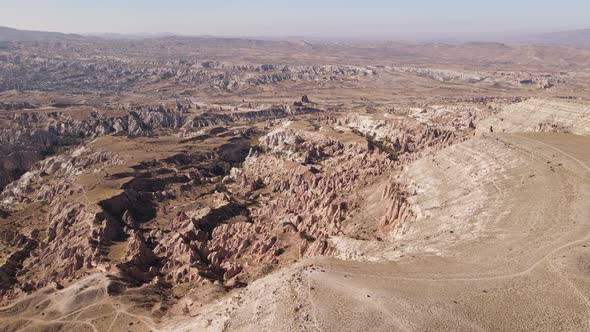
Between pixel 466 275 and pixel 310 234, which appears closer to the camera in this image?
pixel 466 275

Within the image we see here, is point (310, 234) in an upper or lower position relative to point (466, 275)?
lower

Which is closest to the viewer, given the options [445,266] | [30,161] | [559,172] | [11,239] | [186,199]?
[445,266]

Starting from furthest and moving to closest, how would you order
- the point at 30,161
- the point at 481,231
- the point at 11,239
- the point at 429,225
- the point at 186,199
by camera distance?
the point at 30,161 < the point at 186,199 < the point at 11,239 < the point at 429,225 < the point at 481,231

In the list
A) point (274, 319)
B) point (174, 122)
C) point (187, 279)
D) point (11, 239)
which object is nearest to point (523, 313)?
point (274, 319)

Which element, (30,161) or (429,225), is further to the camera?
(30,161)

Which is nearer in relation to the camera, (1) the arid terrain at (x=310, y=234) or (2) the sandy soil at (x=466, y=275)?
(2) the sandy soil at (x=466, y=275)

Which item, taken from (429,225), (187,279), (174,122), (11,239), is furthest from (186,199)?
(174,122)

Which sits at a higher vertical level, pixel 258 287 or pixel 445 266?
pixel 445 266

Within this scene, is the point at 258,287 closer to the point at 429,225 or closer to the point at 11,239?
the point at 429,225

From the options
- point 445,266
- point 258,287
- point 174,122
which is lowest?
point 174,122

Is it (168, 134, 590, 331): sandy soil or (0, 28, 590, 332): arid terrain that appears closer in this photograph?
(168, 134, 590, 331): sandy soil
